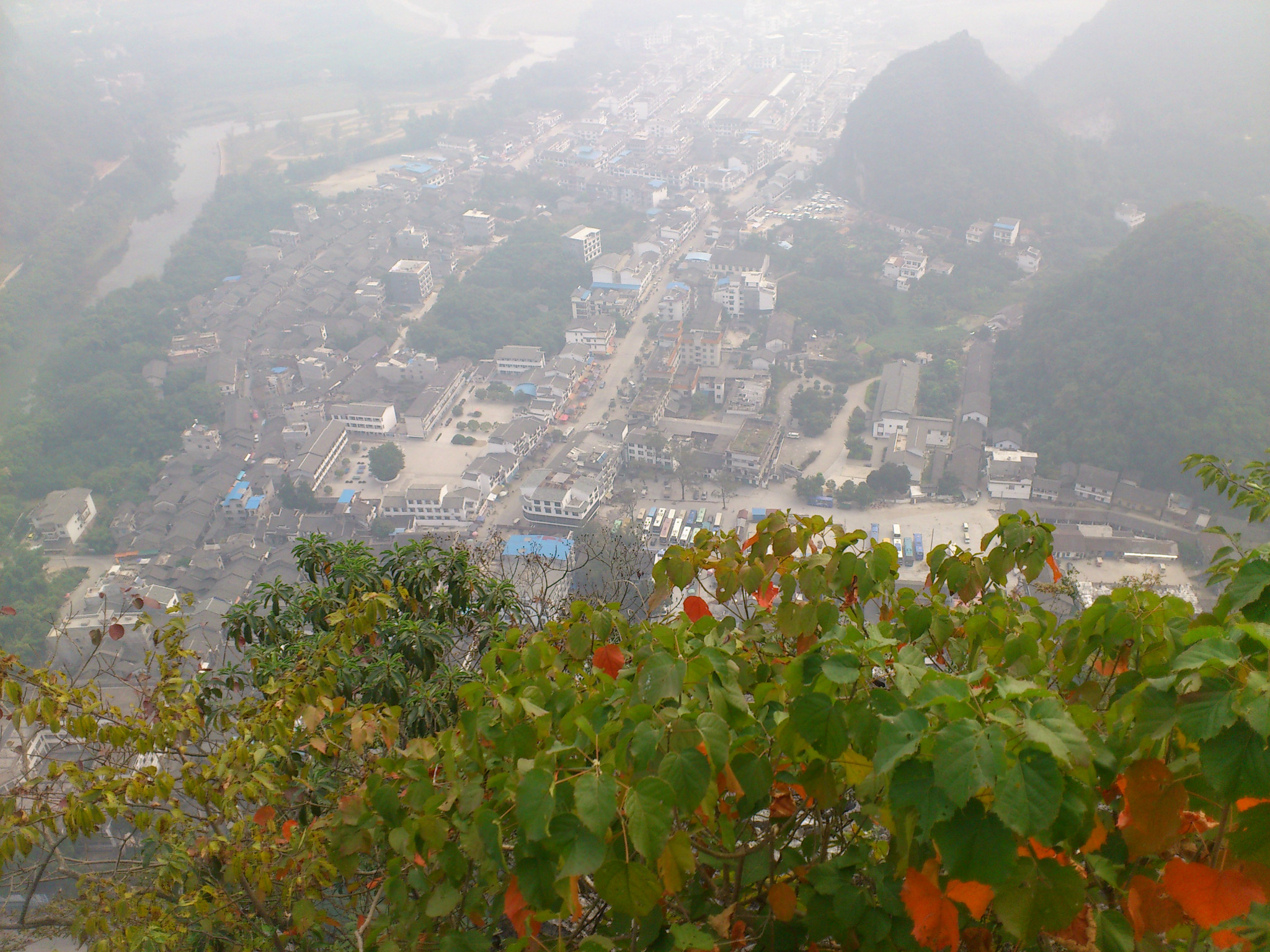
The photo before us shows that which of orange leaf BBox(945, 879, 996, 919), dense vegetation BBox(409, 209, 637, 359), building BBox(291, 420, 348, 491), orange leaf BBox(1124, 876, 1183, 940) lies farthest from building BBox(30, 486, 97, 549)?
orange leaf BBox(1124, 876, 1183, 940)

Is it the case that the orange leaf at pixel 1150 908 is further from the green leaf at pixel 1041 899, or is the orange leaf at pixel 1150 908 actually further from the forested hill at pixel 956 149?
the forested hill at pixel 956 149

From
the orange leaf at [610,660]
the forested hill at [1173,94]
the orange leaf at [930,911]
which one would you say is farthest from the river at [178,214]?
the forested hill at [1173,94]

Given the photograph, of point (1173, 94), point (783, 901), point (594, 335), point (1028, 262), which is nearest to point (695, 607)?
point (783, 901)

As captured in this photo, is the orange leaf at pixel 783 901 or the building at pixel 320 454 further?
the building at pixel 320 454

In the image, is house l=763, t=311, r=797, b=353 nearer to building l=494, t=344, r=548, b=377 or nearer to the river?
building l=494, t=344, r=548, b=377

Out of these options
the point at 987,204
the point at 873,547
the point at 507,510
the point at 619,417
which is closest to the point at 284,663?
the point at 873,547

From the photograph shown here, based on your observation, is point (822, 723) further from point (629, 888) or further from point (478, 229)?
point (478, 229)

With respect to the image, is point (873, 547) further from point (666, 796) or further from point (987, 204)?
point (987, 204)
